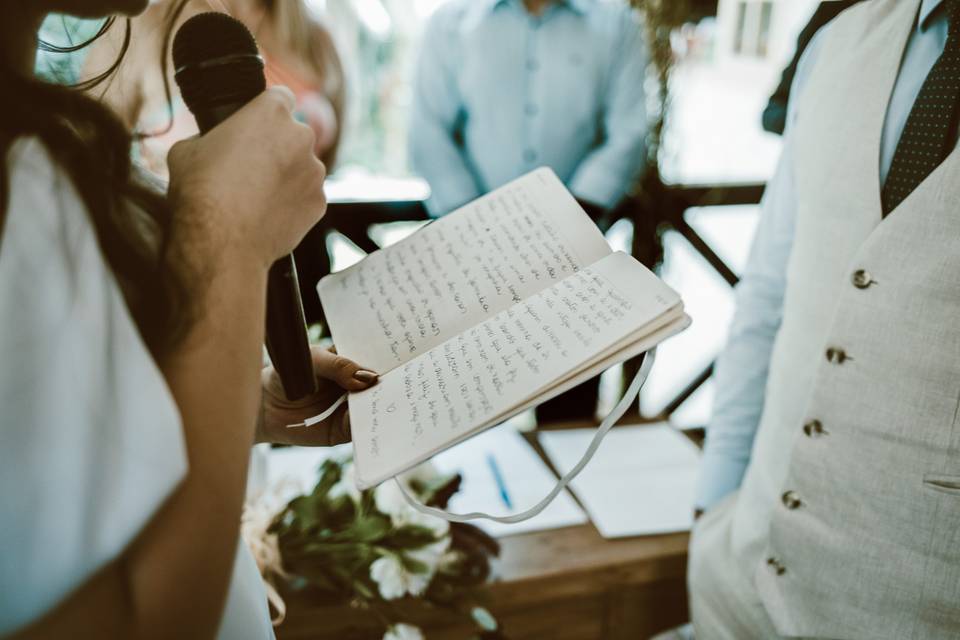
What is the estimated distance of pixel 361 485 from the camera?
477mm

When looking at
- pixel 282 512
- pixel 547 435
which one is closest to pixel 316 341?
pixel 282 512

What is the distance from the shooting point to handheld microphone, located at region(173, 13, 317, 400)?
0.51m

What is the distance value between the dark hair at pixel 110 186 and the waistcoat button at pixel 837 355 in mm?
804

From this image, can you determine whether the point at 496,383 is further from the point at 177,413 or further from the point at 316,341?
the point at 316,341

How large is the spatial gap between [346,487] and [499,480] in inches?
15.3

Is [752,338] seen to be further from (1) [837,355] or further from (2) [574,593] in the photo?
(2) [574,593]

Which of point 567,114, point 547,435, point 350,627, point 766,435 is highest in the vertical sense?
point 567,114

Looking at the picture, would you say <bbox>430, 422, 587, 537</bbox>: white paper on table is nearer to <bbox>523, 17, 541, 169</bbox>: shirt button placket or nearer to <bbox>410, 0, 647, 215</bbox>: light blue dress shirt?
<bbox>410, 0, 647, 215</bbox>: light blue dress shirt

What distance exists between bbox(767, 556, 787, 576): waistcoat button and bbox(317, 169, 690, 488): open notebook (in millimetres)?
612

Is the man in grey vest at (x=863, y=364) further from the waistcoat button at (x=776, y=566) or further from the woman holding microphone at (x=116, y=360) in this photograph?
the woman holding microphone at (x=116, y=360)

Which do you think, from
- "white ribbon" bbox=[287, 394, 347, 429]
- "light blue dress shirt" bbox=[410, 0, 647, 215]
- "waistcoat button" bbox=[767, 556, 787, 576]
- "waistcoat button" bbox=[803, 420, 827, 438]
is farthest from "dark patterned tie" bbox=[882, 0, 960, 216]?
"light blue dress shirt" bbox=[410, 0, 647, 215]

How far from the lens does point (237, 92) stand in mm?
511

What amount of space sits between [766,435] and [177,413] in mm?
908

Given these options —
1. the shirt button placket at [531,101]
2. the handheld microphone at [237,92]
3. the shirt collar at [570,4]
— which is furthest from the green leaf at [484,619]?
the shirt collar at [570,4]
